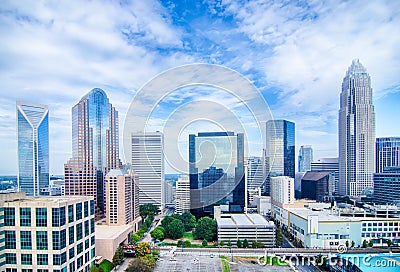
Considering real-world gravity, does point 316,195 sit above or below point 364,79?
below

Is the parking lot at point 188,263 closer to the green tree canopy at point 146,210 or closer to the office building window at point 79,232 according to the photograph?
the office building window at point 79,232

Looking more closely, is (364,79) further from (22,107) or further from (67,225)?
(22,107)

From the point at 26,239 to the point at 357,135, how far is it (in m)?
15.7

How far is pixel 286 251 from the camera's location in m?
6.55

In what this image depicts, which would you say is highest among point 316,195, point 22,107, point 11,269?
point 22,107

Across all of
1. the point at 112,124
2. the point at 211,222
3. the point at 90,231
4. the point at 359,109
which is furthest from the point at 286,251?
the point at 359,109

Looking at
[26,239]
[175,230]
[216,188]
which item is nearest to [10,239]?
[26,239]

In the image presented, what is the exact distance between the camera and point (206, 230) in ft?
25.9

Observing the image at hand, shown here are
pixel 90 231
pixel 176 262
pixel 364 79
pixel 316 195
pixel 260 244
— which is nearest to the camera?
pixel 90 231

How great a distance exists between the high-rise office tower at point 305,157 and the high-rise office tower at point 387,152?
8.57 m

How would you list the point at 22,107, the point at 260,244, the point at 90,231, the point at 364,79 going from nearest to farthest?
the point at 90,231 < the point at 260,244 < the point at 22,107 < the point at 364,79

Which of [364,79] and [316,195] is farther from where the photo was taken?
[364,79]

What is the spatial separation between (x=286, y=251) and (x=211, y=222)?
237 centimetres

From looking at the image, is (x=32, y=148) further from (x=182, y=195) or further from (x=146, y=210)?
(x=182, y=195)
